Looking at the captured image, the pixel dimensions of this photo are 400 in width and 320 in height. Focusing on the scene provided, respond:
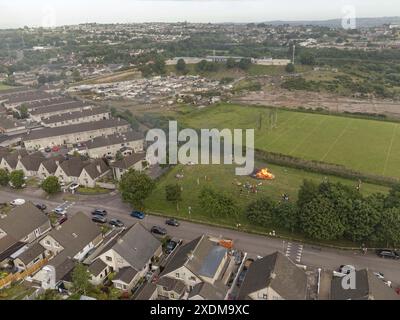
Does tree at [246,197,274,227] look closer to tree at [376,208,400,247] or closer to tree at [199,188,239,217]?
tree at [199,188,239,217]

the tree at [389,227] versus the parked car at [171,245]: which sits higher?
the tree at [389,227]

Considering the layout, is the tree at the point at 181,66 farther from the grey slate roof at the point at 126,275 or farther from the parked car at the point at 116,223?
the grey slate roof at the point at 126,275

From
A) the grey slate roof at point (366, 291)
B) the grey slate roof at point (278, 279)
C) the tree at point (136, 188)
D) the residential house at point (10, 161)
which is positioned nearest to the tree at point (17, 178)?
the residential house at point (10, 161)

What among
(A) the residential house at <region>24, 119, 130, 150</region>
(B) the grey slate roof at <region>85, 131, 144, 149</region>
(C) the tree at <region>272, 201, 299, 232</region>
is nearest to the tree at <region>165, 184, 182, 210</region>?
(C) the tree at <region>272, 201, 299, 232</region>

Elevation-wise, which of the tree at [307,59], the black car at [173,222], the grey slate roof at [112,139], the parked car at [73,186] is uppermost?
the tree at [307,59]

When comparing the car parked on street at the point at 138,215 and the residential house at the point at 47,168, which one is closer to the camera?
the car parked on street at the point at 138,215

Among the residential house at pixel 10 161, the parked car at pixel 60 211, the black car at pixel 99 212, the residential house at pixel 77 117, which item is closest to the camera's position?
the black car at pixel 99 212
